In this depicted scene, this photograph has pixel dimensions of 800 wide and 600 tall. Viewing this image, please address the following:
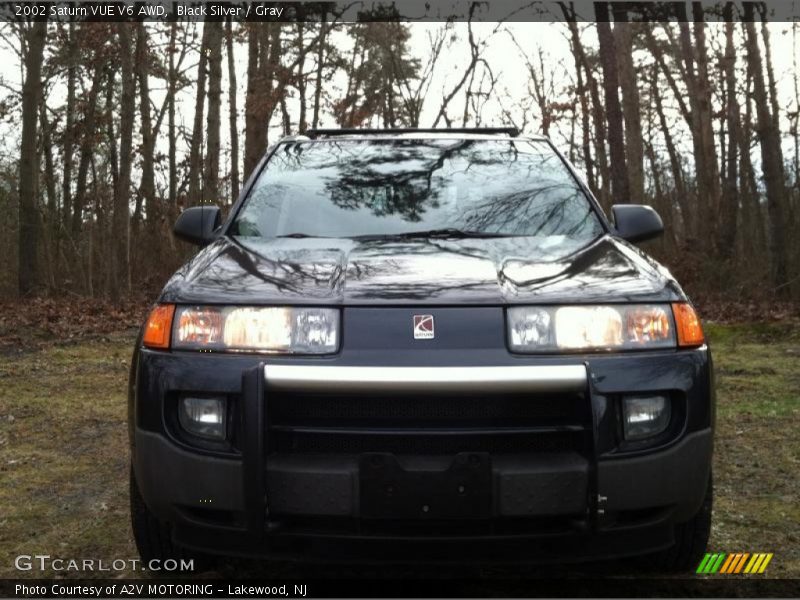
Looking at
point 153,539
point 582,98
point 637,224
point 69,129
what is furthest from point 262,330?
point 582,98

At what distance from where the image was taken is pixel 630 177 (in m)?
15.8

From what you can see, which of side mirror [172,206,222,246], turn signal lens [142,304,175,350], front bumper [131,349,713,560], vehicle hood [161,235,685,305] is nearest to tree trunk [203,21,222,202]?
side mirror [172,206,222,246]

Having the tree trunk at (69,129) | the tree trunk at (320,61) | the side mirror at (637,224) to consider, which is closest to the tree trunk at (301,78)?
the tree trunk at (320,61)

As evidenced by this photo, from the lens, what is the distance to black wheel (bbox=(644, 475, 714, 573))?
2900mm

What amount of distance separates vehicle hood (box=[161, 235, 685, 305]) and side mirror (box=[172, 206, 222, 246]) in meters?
0.45

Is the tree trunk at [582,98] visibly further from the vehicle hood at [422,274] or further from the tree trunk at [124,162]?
the vehicle hood at [422,274]

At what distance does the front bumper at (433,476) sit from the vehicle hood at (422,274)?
0.22 metres

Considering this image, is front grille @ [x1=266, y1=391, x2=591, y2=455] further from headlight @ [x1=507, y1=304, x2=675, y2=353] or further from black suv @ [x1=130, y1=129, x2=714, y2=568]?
headlight @ [x1=507, y1=304, x2=675, y2=353]

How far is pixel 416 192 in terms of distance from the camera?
3.66m

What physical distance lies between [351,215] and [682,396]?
160cm

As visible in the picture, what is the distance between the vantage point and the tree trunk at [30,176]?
1597 cm

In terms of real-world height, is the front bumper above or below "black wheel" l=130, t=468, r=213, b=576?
above

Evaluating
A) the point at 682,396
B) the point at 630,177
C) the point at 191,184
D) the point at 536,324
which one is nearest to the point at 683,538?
the point at 682,396

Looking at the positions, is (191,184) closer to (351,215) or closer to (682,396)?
(351,215)
